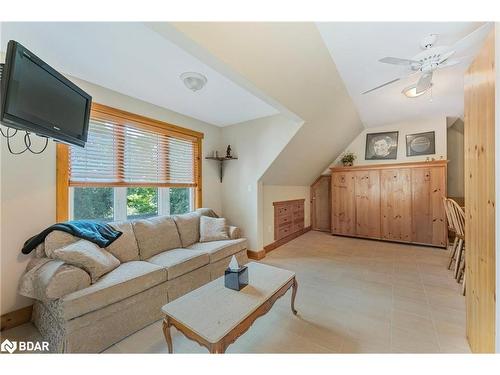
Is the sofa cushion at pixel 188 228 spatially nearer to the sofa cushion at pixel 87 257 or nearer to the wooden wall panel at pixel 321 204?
the sofa cushion at pixel 87 257

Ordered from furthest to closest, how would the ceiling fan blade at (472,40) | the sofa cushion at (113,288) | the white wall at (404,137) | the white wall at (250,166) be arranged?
the white wall at (404,137)
the white wall at (250,166)
the ceiling fan blade at (472,40)
the sofa cushion at (113,288)

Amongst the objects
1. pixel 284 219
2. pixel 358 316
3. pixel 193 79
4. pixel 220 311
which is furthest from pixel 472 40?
pixel 284 219

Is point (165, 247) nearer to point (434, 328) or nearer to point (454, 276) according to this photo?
point (434, 328)

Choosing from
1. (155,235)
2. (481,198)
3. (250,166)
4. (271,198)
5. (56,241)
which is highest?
(250,166)

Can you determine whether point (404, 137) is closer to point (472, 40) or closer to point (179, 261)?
point (472, 40)

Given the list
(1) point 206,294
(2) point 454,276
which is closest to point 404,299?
(2) point 454,276

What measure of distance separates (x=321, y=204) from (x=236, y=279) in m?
4.43

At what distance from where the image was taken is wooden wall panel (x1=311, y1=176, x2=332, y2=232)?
5.38 meters

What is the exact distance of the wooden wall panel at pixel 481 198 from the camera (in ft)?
3.84

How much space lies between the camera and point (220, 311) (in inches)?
50.6

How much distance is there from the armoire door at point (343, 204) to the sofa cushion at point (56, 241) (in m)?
4.77

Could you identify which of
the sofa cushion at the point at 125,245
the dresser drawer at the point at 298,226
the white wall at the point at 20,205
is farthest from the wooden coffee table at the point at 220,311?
the dresser drawer at the point at 298,226

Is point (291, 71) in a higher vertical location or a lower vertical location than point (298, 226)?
higher

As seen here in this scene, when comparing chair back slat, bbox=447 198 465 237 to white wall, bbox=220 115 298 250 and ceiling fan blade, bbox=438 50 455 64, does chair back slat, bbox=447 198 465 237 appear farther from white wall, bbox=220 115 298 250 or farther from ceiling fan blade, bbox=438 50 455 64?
white wall, bbox=220 115 298 250
